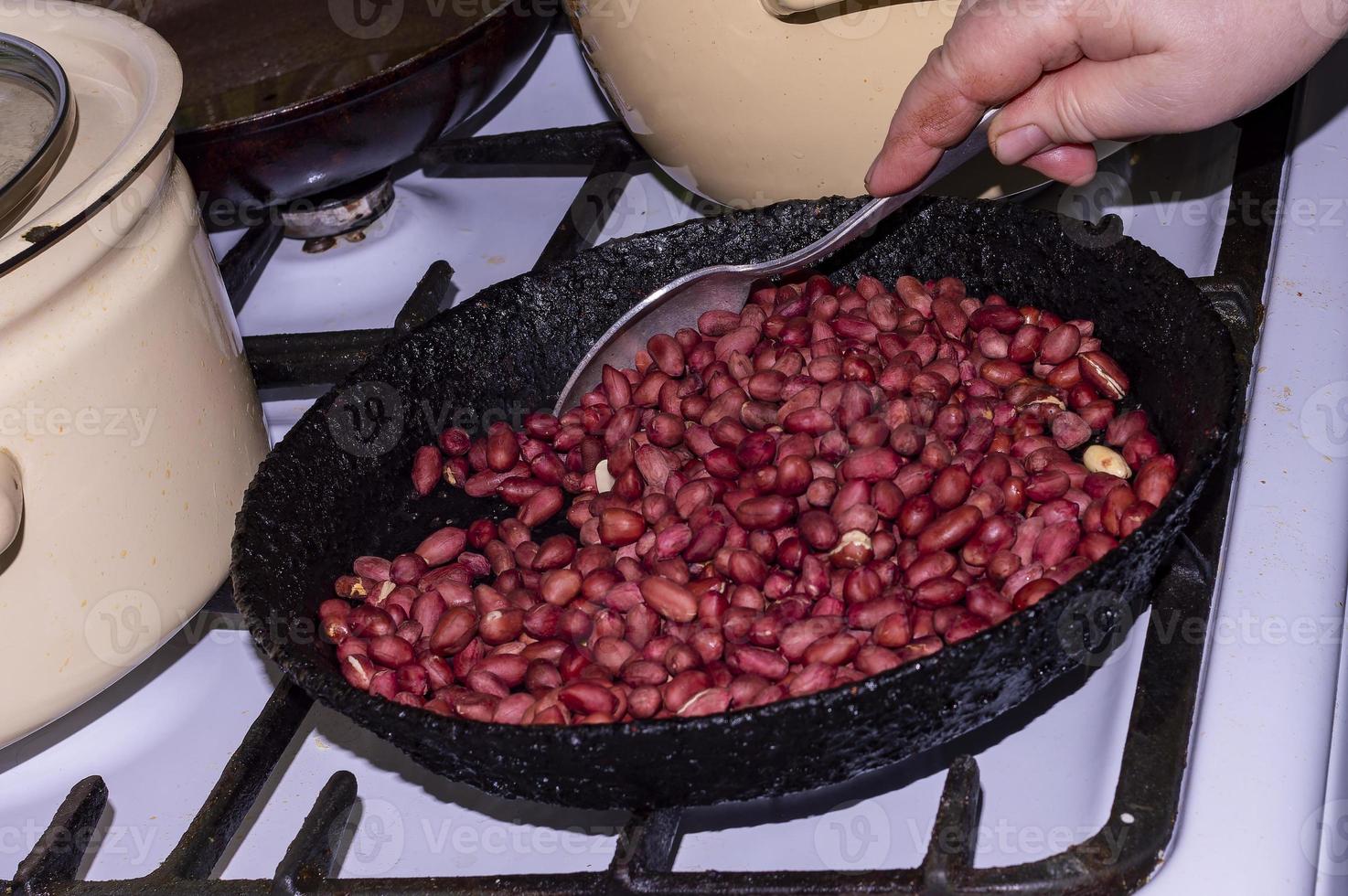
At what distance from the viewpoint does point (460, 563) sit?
0.67 metres

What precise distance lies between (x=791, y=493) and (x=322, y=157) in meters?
0.37

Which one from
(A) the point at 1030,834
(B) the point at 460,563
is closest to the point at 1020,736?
(A) the point at 1030,834

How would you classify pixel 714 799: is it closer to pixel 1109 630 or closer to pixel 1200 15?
pixel 1109 630

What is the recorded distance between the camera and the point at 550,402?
0.77m

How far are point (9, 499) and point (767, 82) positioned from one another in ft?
1.45

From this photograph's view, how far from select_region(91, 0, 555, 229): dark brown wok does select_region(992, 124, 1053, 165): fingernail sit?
13.4 inches

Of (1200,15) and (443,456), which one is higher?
(1200,15)
